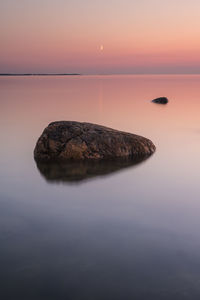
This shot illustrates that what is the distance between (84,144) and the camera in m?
7.96

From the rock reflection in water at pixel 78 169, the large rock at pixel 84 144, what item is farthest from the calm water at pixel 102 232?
the large rock at pixel 84 144

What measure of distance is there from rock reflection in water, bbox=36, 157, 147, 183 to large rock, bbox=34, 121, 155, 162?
15.3 inches

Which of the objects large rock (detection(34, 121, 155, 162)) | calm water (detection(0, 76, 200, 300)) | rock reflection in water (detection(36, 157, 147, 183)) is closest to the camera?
calm water (detection(0, 76, 200, 300))

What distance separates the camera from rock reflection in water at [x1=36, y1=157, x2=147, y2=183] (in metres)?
6.29

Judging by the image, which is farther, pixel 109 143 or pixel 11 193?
pixel 109 143

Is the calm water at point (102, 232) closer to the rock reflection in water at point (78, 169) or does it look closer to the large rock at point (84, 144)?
the rock reflection in water at point (78, 169)

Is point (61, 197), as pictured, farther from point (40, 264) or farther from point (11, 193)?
point (40, 264)

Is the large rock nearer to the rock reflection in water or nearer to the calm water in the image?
the rock reflection in water

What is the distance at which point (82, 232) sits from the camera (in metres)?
3.91

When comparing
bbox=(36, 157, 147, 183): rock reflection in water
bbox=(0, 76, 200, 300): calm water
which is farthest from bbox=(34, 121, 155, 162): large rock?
bbox=(0, 76, 200, 300): calm water

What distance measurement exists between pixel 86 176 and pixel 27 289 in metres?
3.60

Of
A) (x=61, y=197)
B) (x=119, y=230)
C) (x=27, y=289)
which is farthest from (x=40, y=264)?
(x=61, y=197)

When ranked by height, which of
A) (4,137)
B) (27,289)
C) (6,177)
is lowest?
(27,289)

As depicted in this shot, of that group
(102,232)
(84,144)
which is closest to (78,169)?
(84,144)
